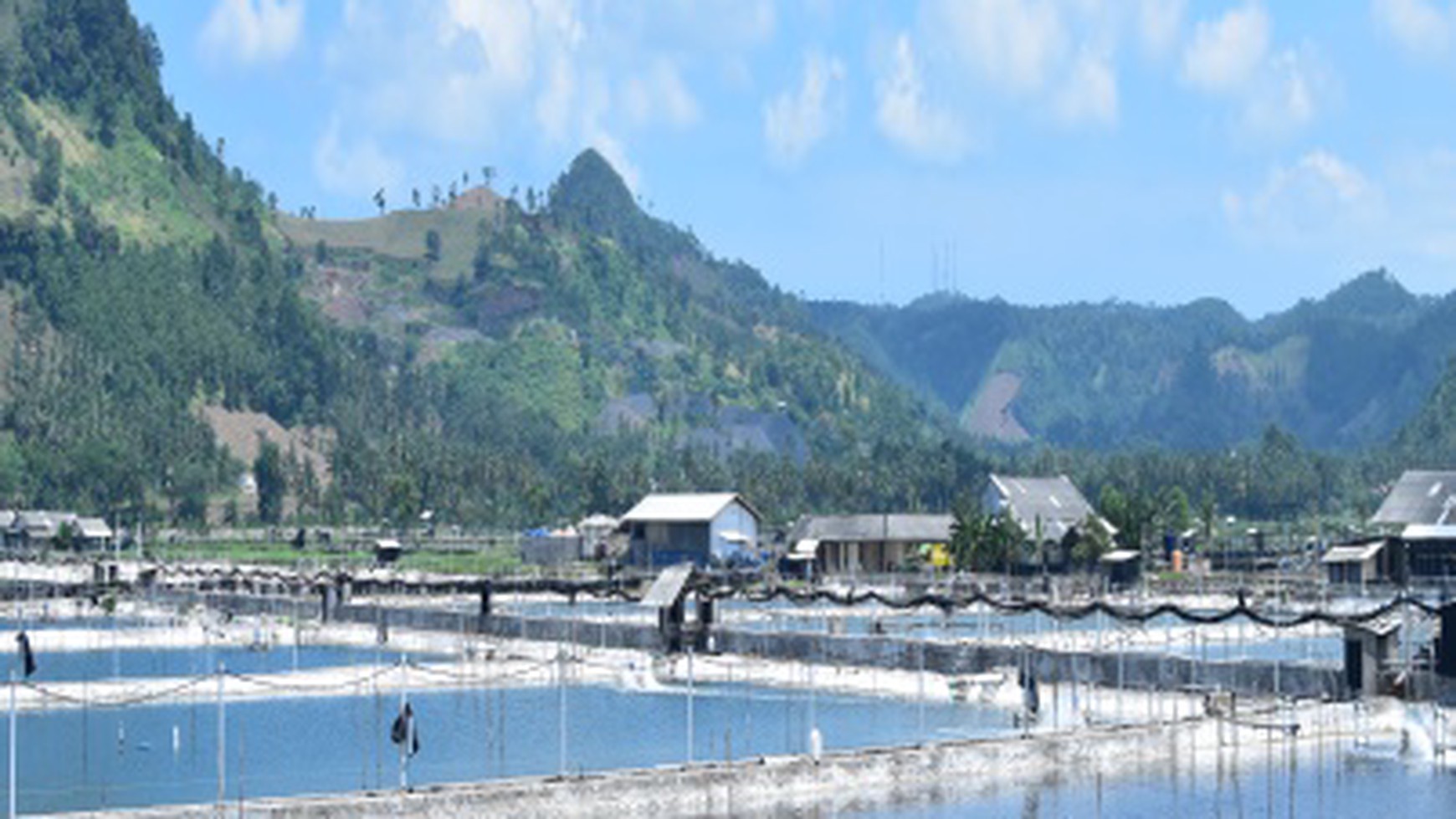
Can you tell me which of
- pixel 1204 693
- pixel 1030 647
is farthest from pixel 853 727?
pixel 1204 693

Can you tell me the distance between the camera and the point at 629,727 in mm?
67688

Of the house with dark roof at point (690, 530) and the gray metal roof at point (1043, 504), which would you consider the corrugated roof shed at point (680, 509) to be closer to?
the house with dark roof at point (690, 530)

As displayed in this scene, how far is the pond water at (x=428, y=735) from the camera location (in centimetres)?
5572

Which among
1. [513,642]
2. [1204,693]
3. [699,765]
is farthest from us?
[513,642]

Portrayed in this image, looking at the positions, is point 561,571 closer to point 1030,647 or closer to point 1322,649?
point 1322,649

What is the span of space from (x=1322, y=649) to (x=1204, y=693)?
31.4 m

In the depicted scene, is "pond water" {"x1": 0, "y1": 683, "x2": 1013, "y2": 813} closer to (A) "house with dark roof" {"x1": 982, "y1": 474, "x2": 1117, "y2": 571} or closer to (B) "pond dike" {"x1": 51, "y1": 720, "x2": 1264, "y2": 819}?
(B) "pond dike" {"x1": 51, "y1": 720, "x2": 1264, "y2": 819}

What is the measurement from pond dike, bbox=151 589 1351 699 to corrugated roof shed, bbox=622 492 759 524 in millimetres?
44240

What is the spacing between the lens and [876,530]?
145 meters

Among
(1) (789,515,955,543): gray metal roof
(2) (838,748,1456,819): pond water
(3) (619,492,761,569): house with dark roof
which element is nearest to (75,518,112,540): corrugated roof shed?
(3) (619,492,761,569): house with dark roof

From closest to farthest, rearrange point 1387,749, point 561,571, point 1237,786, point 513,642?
point 1237,786, point 1387,749, point 513,642, point 561,571

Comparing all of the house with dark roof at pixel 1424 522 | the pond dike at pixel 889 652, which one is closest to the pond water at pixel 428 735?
the pond dike at pixel 889 652

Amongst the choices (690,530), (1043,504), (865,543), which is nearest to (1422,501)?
(1043,504)

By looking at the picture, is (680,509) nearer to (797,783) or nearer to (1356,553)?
(1356,553)
